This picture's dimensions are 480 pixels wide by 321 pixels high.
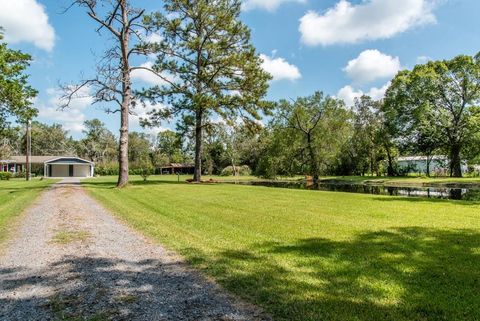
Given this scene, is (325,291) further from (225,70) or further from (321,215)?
(225,70)

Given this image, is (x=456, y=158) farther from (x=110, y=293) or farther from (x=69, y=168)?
(x=69, y=168)

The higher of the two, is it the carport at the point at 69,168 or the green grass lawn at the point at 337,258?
the carport at the point at 69,168

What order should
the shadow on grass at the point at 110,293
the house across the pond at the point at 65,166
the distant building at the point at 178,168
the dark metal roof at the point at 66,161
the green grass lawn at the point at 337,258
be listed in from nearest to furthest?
the shadow on grass at the point at 110,293 < the green grass lawn at the point at 337,258 < the dark metal roof at the point at 66,161 < the house across the pond at the point at 65,166 < the distant building at the point at 178,168

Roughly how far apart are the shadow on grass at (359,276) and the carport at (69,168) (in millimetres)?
55458

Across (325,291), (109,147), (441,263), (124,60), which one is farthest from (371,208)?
(109,147)

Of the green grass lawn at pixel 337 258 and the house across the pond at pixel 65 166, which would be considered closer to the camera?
the green grass lawn at pixel 337 258

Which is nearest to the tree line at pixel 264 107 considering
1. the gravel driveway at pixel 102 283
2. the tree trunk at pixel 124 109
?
the tree trunk at pixel 124 109

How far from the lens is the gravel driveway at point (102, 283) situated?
3693mm

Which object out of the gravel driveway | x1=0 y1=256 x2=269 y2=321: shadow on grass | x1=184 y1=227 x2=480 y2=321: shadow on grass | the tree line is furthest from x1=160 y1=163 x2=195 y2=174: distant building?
x1=0 y1=256 x2=269 y2=321: shadow on grass

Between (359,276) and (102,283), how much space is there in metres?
3.38

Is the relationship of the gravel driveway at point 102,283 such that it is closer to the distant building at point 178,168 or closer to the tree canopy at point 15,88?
the tree canopy at point 15,88

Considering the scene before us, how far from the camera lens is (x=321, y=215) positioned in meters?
10.3

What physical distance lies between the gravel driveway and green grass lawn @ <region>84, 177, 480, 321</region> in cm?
39

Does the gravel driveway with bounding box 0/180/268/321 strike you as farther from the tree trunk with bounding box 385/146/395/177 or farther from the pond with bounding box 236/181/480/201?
the tree trunk with bounding box 385/146/395/177
